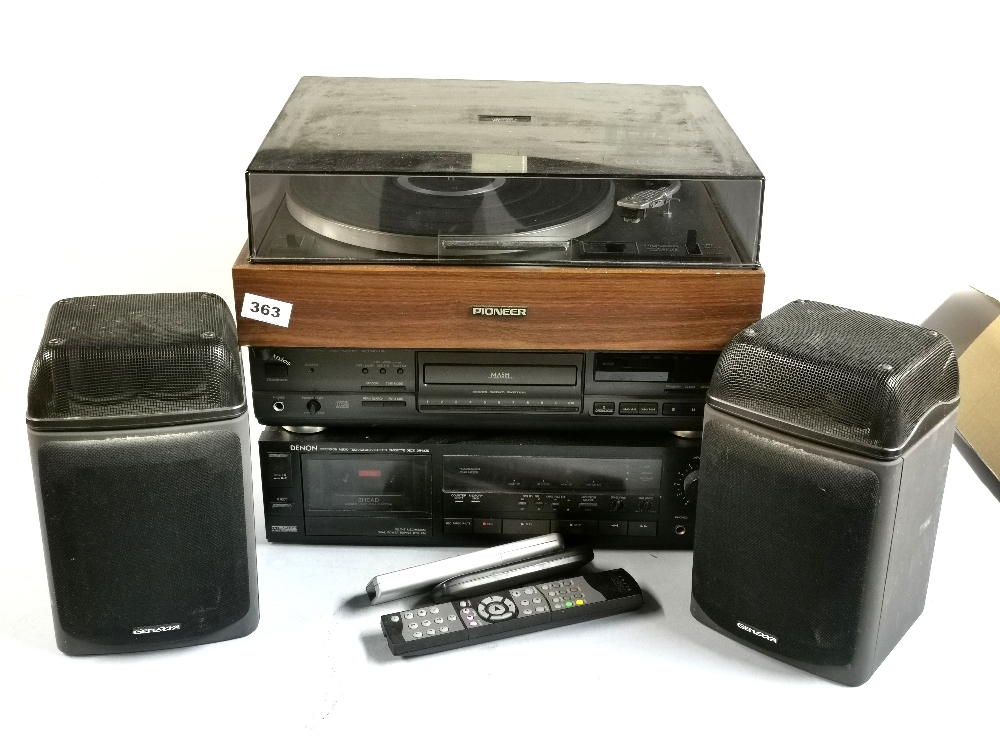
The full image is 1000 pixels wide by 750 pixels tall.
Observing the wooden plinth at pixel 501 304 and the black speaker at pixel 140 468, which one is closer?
the black speaker at pixel 140 468

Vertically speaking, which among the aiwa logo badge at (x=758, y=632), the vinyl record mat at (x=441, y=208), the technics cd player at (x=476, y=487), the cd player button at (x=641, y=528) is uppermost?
the vinyl record mat at (x=441, y=208)

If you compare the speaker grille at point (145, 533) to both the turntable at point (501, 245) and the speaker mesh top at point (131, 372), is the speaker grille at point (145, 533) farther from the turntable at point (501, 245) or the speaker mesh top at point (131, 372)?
the turntable at point (501, 245)

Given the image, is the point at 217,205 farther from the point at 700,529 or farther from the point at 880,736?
the point at 880,736

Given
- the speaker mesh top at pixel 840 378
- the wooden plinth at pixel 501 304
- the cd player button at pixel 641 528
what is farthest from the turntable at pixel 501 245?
the cd player button at pixel 641 528

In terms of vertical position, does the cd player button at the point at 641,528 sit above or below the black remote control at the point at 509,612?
above

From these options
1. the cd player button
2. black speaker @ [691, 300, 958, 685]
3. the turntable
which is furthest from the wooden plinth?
the cd player button

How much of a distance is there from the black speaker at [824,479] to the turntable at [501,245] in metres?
0.13

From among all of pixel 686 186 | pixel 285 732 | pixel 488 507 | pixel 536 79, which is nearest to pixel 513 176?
pixel 686 186

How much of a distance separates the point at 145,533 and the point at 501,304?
44cm

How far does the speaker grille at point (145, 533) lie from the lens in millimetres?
1262

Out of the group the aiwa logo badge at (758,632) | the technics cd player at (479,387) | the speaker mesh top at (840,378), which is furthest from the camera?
the technics cd player at (479,387)

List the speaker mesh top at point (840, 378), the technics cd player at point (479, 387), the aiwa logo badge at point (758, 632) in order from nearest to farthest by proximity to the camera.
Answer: the speaker mesh top at point (840, 378) < the aiwa logo badge at point (758, 632) < the technics cd player at point (479, 387)

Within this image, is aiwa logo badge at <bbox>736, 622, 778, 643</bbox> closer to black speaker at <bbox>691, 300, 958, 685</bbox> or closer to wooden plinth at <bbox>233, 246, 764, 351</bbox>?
black speaker at <bbox>691, 300, 958, 685</bbox>

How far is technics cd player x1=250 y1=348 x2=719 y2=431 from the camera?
1.47 meters
